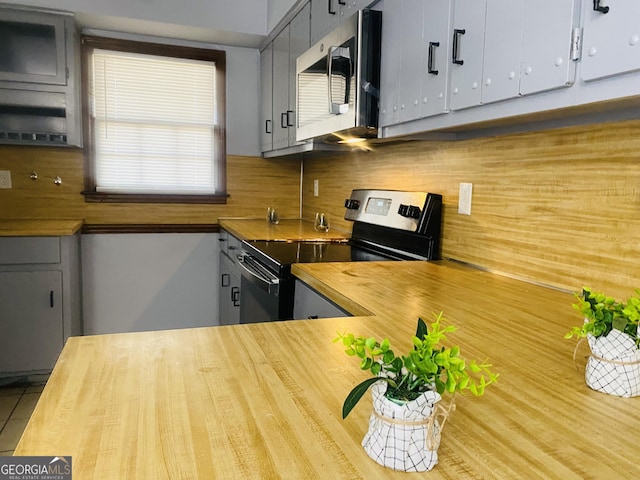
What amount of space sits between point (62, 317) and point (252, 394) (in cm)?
258

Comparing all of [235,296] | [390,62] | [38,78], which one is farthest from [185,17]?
[390,62]

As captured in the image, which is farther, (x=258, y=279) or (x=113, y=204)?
(x=113, y=204)

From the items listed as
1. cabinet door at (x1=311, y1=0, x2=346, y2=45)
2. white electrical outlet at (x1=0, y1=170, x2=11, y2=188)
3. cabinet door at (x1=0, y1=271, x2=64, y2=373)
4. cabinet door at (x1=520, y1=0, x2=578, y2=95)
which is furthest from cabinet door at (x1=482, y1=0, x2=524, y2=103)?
white electrical outlet at (x1=0, y1=170, x2=11, y2=188)

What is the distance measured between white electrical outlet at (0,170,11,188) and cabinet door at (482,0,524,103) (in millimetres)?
3062

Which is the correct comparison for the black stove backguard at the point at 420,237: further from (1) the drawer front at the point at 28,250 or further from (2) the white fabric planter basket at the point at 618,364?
(1) the drawer front at the point at 28,250

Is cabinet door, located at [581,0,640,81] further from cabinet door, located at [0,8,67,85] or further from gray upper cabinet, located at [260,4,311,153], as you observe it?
cabinet door, located at [0,8,67,85]

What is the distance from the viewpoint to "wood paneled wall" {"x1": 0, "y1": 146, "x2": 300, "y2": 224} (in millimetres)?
3158

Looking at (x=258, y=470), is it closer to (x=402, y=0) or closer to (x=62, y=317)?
(x=402, y=0)

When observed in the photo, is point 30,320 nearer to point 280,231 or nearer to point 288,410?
point 280,231

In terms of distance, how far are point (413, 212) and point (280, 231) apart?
3.50ft

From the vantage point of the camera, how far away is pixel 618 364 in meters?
0.73

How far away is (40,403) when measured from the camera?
68cm

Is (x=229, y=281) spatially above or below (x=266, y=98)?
below

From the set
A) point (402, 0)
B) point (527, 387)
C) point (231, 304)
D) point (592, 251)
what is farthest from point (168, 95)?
point (527, 387)
